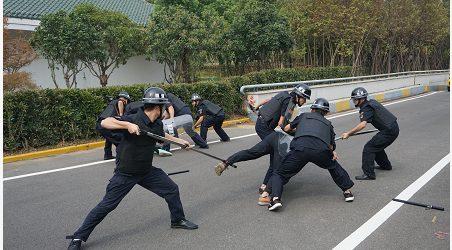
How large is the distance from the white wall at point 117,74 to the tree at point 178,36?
94.8 inches

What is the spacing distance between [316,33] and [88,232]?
22.6 m

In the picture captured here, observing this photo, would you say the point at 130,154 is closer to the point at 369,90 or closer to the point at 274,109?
the point at 274,109

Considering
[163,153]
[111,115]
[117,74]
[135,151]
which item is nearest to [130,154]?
[135,151]

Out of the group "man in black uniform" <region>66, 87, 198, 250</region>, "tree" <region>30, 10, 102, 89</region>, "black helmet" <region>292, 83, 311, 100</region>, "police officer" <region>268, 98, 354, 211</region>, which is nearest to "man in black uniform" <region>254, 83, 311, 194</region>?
"black helmet" <region>292, 83, 311, 100</region>

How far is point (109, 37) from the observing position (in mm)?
15484

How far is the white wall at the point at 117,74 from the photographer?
623 inches

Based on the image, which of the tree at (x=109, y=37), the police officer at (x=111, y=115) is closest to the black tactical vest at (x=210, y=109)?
the police officer at (x=111, y=115)

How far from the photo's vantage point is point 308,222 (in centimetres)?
465

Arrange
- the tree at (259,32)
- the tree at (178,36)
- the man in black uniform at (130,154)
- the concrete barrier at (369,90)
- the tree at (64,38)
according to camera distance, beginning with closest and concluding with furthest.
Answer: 1. the man in black uniform at (130,154)
2. the tree at (64,38)
3. the concrete barrier at (369,90)
4. the tree at (178,36)
5. the tree at (259,32)

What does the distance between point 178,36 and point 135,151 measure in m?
12.5

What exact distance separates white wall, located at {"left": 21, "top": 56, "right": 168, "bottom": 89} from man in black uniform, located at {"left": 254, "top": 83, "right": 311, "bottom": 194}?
1254 cm

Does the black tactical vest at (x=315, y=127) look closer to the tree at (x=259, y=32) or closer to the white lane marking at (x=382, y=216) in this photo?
the white lane marking at (x=382, y=216)

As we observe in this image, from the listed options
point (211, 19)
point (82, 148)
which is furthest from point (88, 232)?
point (211, 19)

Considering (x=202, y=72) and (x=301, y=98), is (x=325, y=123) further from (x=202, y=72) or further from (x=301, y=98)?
(x=202, y=72)
